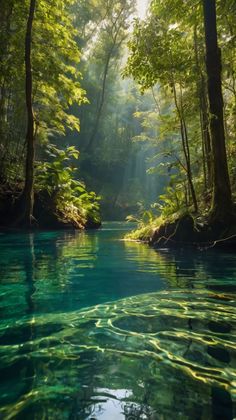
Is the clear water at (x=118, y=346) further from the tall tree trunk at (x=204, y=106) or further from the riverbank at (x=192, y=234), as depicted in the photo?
the tall tree trunk at (x=204, y=106)

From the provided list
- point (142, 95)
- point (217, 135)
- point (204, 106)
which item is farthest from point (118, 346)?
point (142, 95)

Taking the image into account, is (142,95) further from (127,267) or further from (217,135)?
(127,267)

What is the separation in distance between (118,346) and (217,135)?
5.90 m

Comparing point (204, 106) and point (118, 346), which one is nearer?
point (118, 346)

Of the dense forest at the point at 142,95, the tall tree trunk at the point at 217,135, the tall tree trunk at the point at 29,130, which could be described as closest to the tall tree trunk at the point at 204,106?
the dense forest at the point at 142,95

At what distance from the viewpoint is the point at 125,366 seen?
1.95 meters

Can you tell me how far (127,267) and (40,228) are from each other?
845 cm

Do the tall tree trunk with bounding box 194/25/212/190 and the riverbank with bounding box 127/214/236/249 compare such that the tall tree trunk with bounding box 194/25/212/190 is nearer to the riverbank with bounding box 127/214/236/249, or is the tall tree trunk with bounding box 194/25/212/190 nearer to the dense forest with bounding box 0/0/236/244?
the dense forest with bounding box 0/0/236/244

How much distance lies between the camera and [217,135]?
7.24m

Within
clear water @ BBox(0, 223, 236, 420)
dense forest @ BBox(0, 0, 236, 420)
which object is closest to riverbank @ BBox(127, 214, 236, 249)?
dense forest @ BBox(0, 0, 236, 420)

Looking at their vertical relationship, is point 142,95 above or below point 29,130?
above

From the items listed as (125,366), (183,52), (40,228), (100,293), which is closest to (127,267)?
(100,293)

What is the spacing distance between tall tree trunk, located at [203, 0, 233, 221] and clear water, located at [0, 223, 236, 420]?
282 centimetres

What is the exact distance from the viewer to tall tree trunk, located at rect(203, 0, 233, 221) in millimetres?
7172
